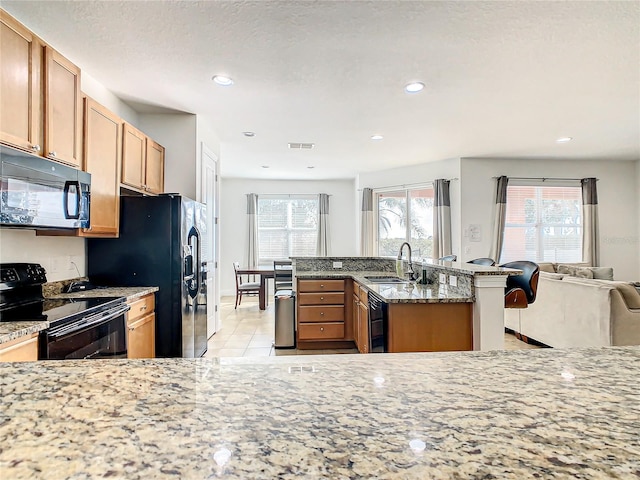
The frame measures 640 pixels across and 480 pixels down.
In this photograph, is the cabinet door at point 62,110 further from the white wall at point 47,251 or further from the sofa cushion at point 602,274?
the sofa cushion at point 602,274

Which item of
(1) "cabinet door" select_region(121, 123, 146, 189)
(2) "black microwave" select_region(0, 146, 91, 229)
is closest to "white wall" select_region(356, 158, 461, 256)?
(1) "cabinet door" select_region(121, 123, 146, 189)

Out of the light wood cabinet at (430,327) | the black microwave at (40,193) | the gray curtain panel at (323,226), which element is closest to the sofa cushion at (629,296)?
the light wood cabinet at (430,327)

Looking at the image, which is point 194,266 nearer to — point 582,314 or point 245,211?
point 582,314

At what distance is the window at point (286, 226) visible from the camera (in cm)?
773

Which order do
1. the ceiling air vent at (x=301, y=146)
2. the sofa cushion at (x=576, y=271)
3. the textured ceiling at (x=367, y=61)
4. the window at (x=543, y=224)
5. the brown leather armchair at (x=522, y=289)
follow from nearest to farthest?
the textured ceiling at (x=367, y=61) < the brown leather armchair at (x=522, y=289) < the sofa cushion at (x=576, y=271) < the ceiling air vent at (x=301, y=146) < the window at (x=543, y=224)

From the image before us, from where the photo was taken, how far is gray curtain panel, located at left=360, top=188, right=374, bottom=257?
22.5 ft

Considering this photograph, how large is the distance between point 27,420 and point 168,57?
260 centimetres

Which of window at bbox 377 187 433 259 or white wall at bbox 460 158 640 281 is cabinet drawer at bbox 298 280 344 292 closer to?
window at bbox 377 187 433 259

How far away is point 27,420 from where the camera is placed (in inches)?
22.4

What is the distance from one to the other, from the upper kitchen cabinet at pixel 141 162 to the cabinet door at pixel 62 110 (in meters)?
0.57

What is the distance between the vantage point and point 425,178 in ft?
20.3

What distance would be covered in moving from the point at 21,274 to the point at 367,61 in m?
2.76

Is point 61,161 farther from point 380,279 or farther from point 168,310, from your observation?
point 380,279

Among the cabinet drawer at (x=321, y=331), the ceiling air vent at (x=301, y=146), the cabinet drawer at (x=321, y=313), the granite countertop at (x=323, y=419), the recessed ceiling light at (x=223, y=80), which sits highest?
the ceiling air vent at (x=301, y=146)
